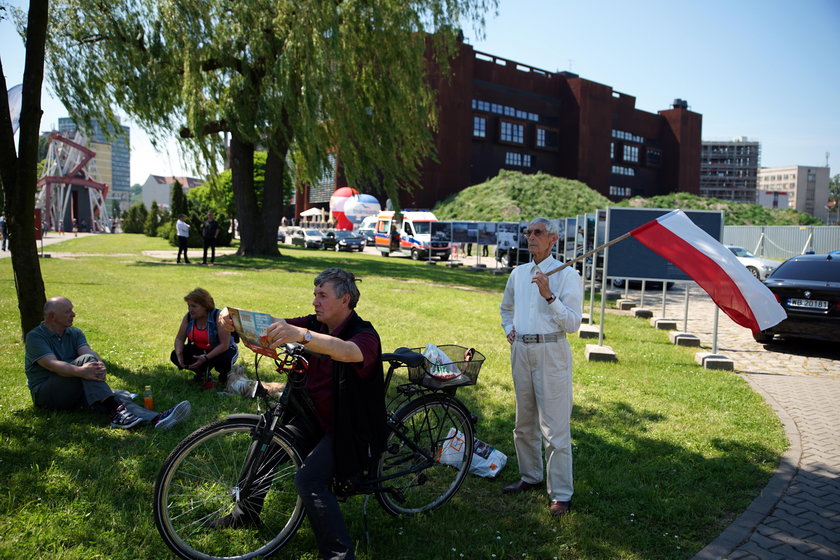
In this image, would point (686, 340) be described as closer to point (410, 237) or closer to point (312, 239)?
point (410, 237)

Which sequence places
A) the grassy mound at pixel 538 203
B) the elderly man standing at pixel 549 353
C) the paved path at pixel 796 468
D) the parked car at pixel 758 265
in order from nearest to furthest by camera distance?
1. the paved path at pixel 796 468
2. the elderly man standing at pixel 549 353
3. the parked car at pixel 758 265
4. the grassy mound at pixel 538 203

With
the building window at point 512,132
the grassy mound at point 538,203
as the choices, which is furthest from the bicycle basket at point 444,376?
the building window at point 512,132

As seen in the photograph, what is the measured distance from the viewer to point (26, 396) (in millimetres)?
5746

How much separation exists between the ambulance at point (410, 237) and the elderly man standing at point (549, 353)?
2625cm

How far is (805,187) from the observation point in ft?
586

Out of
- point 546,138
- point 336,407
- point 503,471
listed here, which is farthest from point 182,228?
point 546,138

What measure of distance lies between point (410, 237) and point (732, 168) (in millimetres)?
144889

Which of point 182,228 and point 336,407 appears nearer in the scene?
point 336,407

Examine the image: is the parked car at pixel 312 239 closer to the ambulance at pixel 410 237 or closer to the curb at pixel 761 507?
the ambulance at pixel 410 237

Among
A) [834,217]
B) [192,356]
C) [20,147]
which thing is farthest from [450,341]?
[834,217]

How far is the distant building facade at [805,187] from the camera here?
17075cm

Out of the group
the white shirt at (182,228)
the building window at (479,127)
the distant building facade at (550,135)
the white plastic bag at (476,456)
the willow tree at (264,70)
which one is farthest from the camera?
the building window at (479,127)

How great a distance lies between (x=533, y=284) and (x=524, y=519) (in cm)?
157

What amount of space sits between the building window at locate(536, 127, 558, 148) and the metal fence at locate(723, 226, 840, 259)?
28259mm
